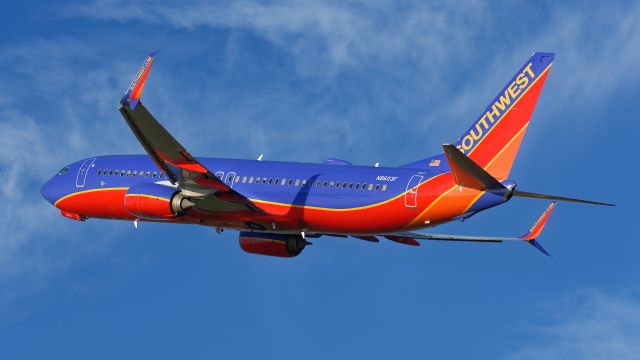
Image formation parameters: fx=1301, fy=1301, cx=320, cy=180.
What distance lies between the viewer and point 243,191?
205 feet

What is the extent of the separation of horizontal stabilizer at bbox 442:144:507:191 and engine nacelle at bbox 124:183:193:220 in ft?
42.3

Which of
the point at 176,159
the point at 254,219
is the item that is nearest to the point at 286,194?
the point at 254,219

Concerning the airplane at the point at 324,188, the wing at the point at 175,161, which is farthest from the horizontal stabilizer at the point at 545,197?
the wing at the point at 175,161

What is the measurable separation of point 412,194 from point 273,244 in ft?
32.0

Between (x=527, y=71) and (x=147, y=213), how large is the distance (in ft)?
61.4

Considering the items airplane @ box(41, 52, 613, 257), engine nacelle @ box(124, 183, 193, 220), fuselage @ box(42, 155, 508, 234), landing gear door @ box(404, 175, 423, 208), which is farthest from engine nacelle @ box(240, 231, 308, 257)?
landing gear door @ box(404, 175, 423, 208)

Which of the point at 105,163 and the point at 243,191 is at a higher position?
the point at 105,163

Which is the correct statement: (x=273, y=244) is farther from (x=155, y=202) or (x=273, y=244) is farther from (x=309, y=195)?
(x=155, y=202)

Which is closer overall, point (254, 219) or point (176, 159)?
point (176, 159)

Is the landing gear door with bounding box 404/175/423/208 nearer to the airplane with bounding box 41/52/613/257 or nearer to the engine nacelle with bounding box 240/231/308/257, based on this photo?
the airplane with bounding box 41/52/613/257

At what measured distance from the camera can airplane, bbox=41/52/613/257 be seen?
56.4 metres

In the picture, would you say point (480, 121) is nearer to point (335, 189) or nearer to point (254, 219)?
point (335, 189)

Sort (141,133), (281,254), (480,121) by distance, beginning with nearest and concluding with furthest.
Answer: (141,133), (480,121), (281,254)

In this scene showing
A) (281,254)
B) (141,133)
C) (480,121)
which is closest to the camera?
(141,133)
